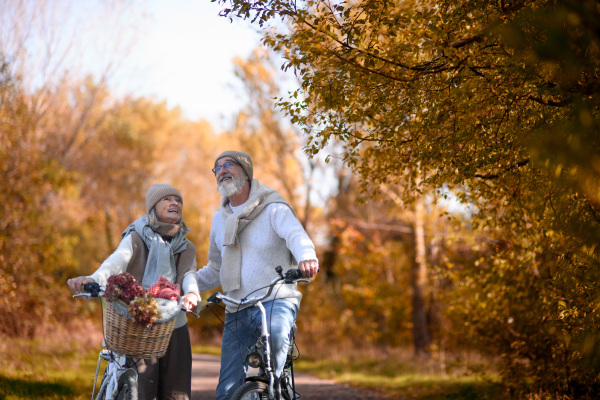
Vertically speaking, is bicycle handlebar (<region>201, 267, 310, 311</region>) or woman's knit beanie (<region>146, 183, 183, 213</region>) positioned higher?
woman's knit beanie (<region>146, 183, 183, 213</region>)

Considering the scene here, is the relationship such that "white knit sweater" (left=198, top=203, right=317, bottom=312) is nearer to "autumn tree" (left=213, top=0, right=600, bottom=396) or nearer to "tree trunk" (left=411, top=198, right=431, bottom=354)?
"autumn tree" (left=213, top=0, right=600, bottom=396)

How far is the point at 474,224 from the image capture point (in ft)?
22.5

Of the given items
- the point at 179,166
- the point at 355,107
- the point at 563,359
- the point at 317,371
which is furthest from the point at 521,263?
the point at 179,166

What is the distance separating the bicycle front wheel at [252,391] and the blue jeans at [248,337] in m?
0.12

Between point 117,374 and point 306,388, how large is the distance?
637 cm

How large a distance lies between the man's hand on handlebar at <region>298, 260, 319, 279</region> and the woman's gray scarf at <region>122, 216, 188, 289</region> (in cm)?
110

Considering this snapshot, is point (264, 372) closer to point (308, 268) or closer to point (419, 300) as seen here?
point (308, 268)

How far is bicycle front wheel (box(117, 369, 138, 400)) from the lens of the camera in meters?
3.88

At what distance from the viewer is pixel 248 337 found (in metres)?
4.37

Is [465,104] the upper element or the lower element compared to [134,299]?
upper

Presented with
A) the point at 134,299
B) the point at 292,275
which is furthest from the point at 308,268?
the point at 134,299

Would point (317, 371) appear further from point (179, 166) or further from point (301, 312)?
point (179, 166)

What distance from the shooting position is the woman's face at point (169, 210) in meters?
4.65

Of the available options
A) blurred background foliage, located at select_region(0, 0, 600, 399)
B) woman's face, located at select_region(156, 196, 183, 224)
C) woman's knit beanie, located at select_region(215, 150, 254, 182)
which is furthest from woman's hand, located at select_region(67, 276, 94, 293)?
blurred background foliage, located at select_region(0, 0, 600, 399)
